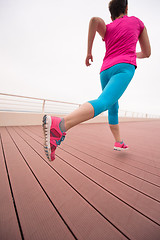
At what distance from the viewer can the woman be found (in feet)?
1.90

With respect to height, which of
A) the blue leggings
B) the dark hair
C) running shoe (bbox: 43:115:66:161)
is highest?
the dark hair

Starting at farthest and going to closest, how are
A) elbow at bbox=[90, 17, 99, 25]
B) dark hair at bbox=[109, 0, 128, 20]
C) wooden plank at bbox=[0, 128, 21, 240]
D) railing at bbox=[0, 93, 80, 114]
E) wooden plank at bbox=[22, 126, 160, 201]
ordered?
1. railing at bbox=[0, 93, 80, 114]
2. dark hair at bbox=[109, 0, 128, 20]
3. elbow at bbox=[90, 17, 99, 25]
4. wooden plank at bbox=[22, 126, 160, 201]
5. wooden plank at bbox=[0, 128, 21, 240]

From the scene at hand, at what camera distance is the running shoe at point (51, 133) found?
1.85 feet

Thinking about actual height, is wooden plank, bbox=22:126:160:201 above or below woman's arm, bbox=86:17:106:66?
below

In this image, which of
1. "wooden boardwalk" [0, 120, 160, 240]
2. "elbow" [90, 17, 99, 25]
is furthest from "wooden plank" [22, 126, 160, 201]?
"elbow" [90, 17, 99, 25]

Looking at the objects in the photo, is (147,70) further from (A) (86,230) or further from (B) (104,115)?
(A) (86,230)

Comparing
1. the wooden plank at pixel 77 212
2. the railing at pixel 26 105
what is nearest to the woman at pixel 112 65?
the wooden plank at pixel 77 212

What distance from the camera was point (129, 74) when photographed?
2.45 feet

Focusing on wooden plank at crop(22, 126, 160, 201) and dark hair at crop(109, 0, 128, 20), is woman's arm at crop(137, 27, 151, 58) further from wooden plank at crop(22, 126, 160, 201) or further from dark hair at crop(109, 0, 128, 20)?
wooden plank at crop(22, 126, 160, 201)

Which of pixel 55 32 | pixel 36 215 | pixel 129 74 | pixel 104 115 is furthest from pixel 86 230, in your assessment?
pixel 55 32

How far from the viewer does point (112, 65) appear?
2.56ft

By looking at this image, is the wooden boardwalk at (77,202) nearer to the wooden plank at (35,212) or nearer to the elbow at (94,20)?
the wooden plank at (35,212)

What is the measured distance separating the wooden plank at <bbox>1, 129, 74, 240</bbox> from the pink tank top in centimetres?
91

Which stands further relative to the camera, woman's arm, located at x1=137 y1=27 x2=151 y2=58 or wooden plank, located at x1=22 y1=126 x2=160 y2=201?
woman's arm, located at x1=137 y1=27 x2=151 y2=58
